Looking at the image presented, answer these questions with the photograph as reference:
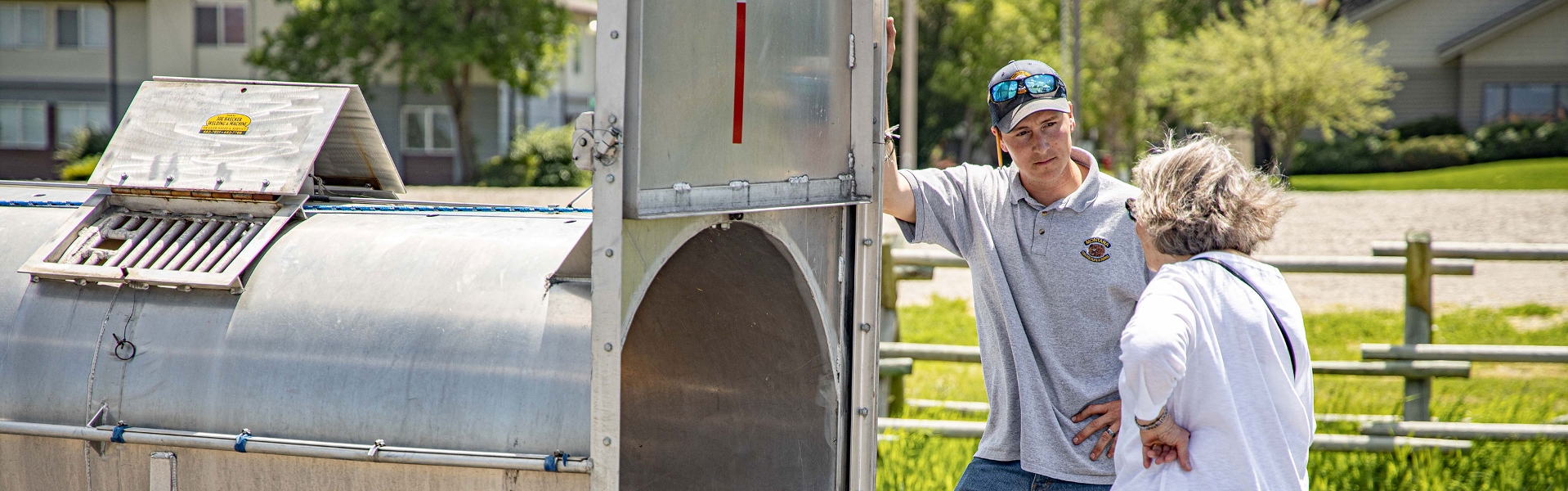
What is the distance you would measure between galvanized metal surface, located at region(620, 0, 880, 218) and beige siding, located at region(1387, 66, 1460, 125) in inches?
1289

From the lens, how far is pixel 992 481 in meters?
2.80

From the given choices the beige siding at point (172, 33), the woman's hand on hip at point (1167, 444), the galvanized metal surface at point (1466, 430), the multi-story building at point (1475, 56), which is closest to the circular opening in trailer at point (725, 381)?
the woman's hand on hip at point (1167, 444)

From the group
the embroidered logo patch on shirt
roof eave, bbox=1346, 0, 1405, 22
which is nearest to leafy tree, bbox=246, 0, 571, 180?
roof eave, bbox=1346, 0, 1405, 22

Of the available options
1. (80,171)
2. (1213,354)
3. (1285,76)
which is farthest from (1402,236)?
(80,171)

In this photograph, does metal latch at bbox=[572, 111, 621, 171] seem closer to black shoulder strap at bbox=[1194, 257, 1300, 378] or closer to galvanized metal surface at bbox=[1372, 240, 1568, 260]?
black shoulder strap at bbox=[1194, 257, 1300, 378]

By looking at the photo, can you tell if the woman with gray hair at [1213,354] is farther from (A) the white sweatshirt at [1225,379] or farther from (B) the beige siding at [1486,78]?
(B) the beige siding at [1486,78]

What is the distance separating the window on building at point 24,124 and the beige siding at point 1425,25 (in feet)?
114

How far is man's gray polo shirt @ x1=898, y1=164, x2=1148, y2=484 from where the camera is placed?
2.68 m

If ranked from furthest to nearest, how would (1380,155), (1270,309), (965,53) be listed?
(965,53)
(1380,155)
(1270,309)

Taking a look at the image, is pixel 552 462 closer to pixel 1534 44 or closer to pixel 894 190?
pixel 894 190

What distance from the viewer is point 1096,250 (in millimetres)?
2707

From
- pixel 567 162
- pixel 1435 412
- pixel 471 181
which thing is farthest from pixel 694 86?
pixel 471 181

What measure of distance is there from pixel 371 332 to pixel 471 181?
92.3ft

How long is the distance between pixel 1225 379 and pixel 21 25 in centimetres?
A: 3618
